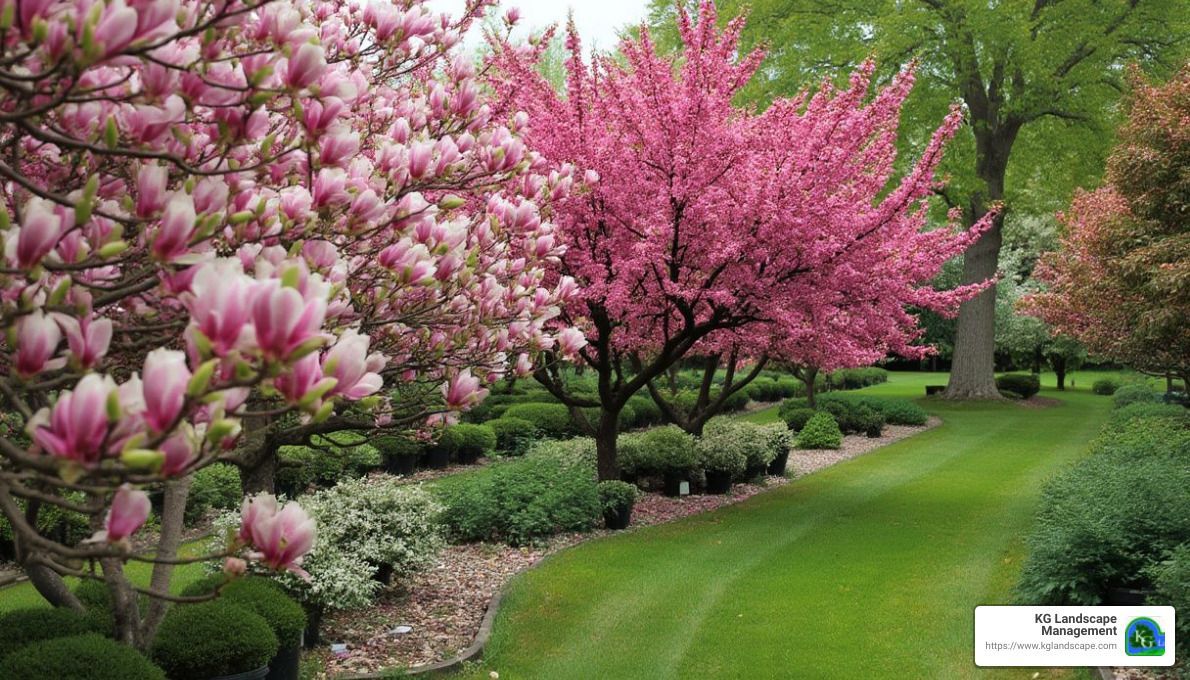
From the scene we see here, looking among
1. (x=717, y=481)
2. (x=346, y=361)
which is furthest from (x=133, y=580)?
(x=346, y=361)

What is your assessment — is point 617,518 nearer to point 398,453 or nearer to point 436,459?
point 398,453

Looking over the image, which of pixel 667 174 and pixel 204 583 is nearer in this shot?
pixel 204 583

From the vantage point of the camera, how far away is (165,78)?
244 centimetres

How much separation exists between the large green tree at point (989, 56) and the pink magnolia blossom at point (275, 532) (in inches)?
875

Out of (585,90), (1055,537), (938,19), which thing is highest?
(938,19)

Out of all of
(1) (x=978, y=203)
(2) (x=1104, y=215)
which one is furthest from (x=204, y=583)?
(1) (x=978, y=203)

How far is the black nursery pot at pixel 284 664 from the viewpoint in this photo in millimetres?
5938

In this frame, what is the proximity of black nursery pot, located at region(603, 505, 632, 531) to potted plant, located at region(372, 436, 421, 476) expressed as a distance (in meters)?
5.66

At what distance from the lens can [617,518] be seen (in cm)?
1140

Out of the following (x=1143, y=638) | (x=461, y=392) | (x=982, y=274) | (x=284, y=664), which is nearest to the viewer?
(x=461, y=392)

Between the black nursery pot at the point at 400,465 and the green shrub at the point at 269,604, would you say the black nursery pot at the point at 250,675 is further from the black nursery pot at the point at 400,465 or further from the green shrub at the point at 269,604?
the black nursery pot at the point at 400,465

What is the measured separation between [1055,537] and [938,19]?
20.3 m

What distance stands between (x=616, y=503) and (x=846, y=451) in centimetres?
996

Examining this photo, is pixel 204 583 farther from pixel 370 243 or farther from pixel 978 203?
pixel 978 203
